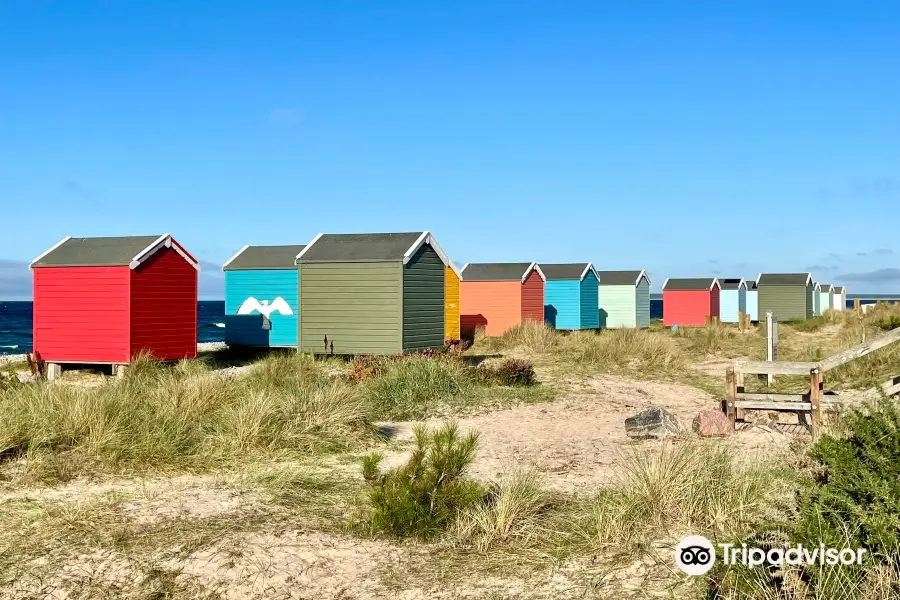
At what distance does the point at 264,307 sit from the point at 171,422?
51.4ft

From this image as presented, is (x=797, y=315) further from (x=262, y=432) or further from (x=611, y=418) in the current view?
(x=262, y=432)

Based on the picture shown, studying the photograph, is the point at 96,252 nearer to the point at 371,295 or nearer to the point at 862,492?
the point at 371,295

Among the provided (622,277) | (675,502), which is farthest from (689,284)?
(675,502)

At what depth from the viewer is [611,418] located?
1314 centimetres

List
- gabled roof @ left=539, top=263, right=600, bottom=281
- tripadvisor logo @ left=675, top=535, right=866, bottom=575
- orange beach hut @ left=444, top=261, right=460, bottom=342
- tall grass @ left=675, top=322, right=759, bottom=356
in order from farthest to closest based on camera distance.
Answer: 1. gabled roof @ left=539, top=263, right=600, bottom=281
2. orange beach hut @ left=444, top=261, right=460, bottom=342
3. tall grass @ left=675, top=322, right=759, bottom=356
4. tripadvisor logo @ left=675, top=535, right=866, bottom=575

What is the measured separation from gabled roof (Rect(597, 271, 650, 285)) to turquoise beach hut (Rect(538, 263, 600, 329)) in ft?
20.1

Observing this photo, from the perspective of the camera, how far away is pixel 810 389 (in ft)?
36.9

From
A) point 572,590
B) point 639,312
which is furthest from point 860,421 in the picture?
point 639,312

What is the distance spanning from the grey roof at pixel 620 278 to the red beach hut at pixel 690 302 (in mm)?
4461

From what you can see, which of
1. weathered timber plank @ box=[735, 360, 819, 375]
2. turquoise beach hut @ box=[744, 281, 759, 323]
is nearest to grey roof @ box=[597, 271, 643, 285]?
turquoise beach hut @ box=[744, 281, 759, 323]

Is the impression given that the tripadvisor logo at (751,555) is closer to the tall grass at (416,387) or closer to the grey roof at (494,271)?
the tall grass at (416,387)

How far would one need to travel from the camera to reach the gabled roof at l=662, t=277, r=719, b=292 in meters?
46.7

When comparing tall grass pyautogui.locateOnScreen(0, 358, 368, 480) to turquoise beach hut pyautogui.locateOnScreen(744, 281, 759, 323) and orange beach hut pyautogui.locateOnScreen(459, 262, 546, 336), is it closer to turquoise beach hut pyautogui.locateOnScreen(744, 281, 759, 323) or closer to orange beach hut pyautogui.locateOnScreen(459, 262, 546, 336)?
orange beach hut pyautogui.locateOnScreen(459, 262, 546, 336)

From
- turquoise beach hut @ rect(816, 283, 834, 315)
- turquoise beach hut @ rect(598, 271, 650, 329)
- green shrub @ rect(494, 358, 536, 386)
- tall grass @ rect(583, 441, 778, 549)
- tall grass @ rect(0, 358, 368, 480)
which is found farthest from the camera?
turquoise beach hut @ rect(816, 283, 834, 315)
